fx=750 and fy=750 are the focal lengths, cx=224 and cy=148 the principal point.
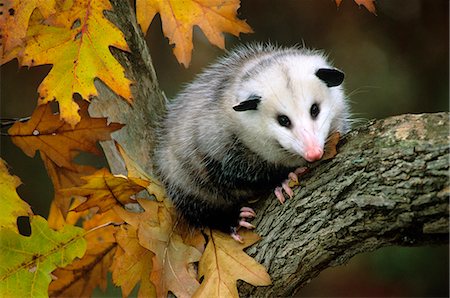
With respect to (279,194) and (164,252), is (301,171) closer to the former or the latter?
(279,194)

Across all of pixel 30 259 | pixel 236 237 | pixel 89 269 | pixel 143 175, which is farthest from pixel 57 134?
pixel 236 237

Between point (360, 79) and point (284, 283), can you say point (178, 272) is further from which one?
point (360, 79)

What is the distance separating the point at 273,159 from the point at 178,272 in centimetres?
46

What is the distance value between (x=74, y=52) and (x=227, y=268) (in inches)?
30.5

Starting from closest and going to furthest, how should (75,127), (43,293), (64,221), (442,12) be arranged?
1. (43,293)
2. (75,127)
3. (64,221)
4. (442,12)

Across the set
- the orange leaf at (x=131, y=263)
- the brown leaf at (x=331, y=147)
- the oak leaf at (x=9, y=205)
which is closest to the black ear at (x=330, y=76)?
the brown leaf at (x=331, y=147)

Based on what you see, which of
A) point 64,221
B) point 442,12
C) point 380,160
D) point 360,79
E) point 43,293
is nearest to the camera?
point 380,160

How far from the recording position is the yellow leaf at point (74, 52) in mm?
2164

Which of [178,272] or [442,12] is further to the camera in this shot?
[442,12]

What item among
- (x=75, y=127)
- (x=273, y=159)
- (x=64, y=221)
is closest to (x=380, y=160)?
(x=273, y=159)

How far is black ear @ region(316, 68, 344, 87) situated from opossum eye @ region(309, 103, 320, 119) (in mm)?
112

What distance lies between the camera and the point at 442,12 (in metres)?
4.23

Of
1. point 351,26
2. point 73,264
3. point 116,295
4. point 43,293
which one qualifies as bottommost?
point 116,295

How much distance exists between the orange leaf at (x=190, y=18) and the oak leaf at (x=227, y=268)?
56 cm
